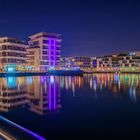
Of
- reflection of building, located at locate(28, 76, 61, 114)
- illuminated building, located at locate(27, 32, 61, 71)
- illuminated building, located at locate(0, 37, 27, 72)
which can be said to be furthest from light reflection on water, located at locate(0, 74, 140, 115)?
illuminated building, located at locate(27, 32, 61, 71)

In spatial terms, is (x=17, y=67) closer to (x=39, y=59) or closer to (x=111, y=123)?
A: (x=39, y=59)

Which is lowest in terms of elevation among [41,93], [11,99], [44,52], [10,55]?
[41,93]

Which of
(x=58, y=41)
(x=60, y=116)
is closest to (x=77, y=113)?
(x=60, y=116)

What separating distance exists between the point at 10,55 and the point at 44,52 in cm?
1713

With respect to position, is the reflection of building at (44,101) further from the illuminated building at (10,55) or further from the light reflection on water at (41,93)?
the illuminated building at (10,55)

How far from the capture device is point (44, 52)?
118 meters

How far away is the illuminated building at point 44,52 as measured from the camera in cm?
11669

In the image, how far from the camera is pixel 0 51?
108250 millimetres

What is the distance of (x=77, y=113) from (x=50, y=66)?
339 ft

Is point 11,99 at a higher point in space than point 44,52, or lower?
lower

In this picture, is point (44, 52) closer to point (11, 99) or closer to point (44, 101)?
point (11, 99)

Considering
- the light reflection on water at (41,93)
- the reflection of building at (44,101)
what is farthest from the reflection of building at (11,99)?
the reflection of building at (44,101)

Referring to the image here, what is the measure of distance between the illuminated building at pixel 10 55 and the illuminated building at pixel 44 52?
26.6 feet

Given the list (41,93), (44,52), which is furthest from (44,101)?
(44,52)
